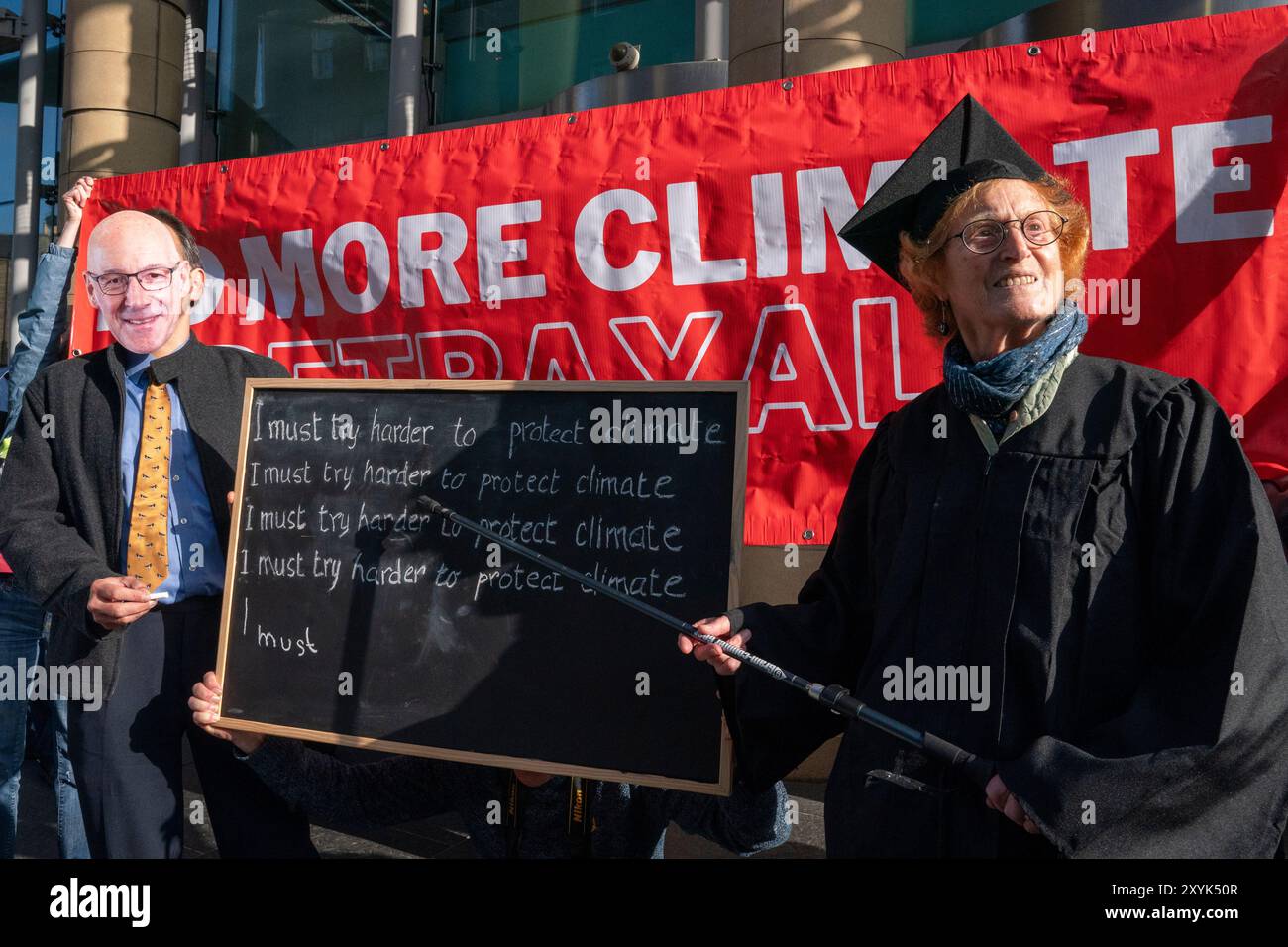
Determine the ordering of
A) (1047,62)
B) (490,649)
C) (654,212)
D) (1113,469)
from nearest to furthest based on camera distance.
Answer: (1113,469), (490,649), (1047,62), (654,212)

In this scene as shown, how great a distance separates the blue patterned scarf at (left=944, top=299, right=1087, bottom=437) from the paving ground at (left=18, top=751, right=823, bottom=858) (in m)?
2.73

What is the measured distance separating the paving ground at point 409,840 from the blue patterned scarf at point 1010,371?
2.73 m

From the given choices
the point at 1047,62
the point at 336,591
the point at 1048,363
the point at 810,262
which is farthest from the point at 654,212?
the point at 1048,363

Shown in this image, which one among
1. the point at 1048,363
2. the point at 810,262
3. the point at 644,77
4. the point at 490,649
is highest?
the point at 644,77

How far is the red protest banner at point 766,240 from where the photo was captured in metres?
3.03

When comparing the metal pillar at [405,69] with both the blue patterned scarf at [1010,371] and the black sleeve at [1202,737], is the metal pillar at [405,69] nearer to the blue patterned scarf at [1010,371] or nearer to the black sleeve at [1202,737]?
the blue patterned scarf at [1010,371]

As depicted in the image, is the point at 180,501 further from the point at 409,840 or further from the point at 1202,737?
the point at 1202,737

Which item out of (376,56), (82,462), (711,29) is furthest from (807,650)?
(376,56)

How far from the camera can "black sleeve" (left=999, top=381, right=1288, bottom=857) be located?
165 cm

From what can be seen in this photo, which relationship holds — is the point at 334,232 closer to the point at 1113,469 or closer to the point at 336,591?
the point at 336,591

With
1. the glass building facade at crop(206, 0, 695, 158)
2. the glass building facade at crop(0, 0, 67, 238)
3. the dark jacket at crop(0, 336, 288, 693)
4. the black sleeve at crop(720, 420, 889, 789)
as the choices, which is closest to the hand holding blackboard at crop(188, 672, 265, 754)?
the dark jacket at crop(0, 336, 288, 693)

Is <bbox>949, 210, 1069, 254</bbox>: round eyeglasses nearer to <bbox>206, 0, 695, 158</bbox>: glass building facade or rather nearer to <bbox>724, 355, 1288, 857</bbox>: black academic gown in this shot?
<bbox>724, 355, 1288, 857</bbox>: black academic gown
